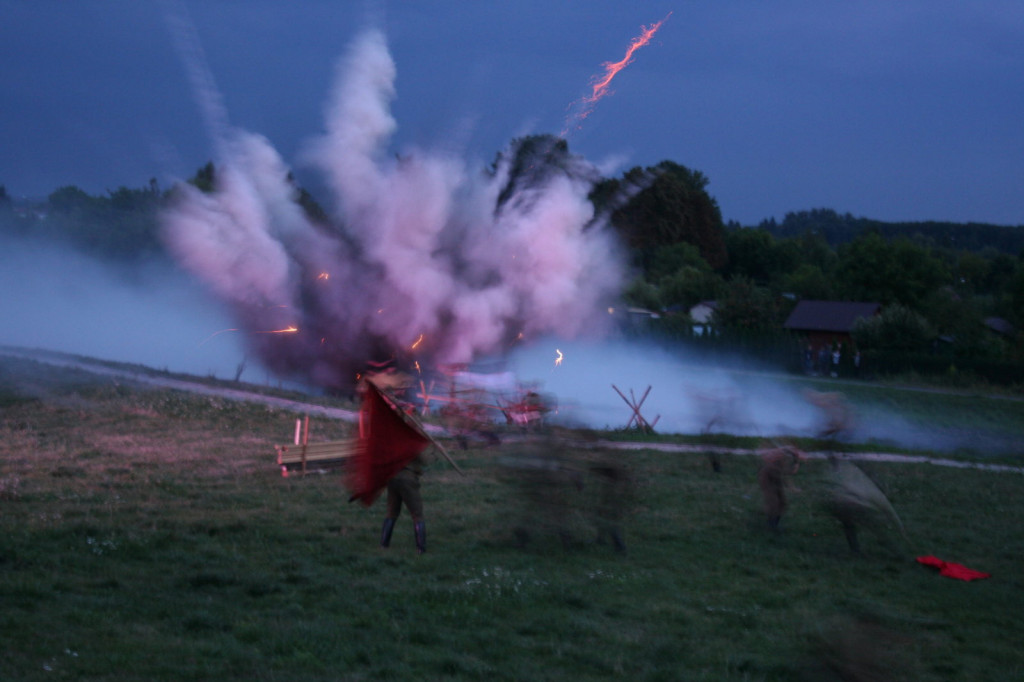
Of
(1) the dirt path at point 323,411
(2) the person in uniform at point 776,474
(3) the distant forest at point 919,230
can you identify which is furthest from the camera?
(3) the distant forest at point 919,230

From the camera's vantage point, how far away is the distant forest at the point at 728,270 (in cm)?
4509

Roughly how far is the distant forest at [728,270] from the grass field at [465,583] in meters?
17.3

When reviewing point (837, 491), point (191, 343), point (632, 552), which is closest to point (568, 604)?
point (632, 552)

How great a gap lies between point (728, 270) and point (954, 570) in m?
72.6

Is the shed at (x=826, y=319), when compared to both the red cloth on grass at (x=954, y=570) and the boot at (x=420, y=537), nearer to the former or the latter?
the red cloth on grass at (x=954, y=570)

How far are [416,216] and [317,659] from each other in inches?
694

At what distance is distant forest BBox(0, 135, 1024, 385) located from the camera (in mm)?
45094

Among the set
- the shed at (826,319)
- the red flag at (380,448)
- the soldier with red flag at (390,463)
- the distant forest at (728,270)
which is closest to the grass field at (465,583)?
the soldier with red flag at (390,463)

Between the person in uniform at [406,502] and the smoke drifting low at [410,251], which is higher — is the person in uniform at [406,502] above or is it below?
below

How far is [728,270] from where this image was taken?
260 feet

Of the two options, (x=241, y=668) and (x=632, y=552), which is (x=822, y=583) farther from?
(x=241, y=668)

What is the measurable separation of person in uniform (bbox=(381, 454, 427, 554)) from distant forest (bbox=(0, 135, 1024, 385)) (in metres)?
19.2

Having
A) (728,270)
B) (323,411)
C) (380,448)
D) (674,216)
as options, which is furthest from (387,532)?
(728,270)

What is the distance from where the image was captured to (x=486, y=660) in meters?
5.56
